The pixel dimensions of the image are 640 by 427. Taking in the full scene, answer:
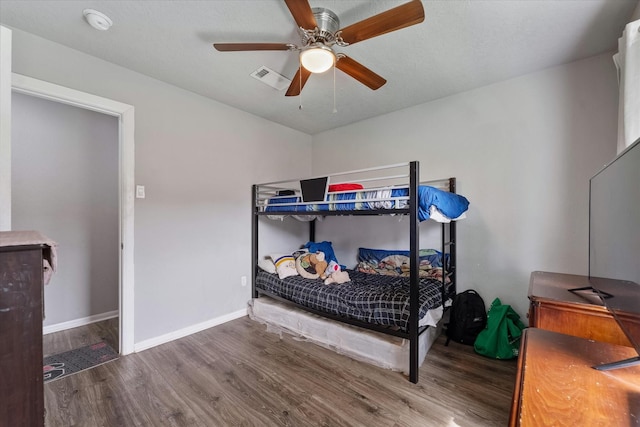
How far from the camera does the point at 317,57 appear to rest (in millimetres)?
1554

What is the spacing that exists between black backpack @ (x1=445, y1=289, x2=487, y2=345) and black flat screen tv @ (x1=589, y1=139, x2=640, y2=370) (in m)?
1.30

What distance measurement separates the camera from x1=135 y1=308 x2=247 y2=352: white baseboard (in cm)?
236

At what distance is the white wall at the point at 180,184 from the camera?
2141mm

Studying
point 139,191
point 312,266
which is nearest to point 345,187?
point 312,266

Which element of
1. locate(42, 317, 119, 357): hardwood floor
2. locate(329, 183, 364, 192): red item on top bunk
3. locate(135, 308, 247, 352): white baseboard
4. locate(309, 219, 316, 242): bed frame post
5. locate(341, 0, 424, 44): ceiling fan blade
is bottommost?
locate(42, 317, 119, 357): hardwood floor

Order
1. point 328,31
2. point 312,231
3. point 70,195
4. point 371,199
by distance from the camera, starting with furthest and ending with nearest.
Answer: point 312,231
point 70,195
point 371,199
point 328,31

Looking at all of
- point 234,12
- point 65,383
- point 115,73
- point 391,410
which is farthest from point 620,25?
point 65,383

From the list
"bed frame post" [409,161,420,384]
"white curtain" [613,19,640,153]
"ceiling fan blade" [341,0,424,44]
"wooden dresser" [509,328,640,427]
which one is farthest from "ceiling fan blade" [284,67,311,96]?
"wooden dresser" [509,328,640,427]

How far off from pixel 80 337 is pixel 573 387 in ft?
11.9

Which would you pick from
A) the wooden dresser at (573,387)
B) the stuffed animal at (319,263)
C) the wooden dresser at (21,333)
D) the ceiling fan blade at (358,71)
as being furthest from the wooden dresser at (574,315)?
the wooden dresser at (21,333)

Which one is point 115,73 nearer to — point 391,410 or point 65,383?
point 65,383

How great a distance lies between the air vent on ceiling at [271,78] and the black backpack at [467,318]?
265 centimetres

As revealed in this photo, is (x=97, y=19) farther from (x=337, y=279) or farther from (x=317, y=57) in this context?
(x=337, y=279)

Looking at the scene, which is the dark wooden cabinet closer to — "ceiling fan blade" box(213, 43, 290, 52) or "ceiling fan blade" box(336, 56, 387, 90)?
"ceiling fan blade" box(213, 43, 290, 52)
